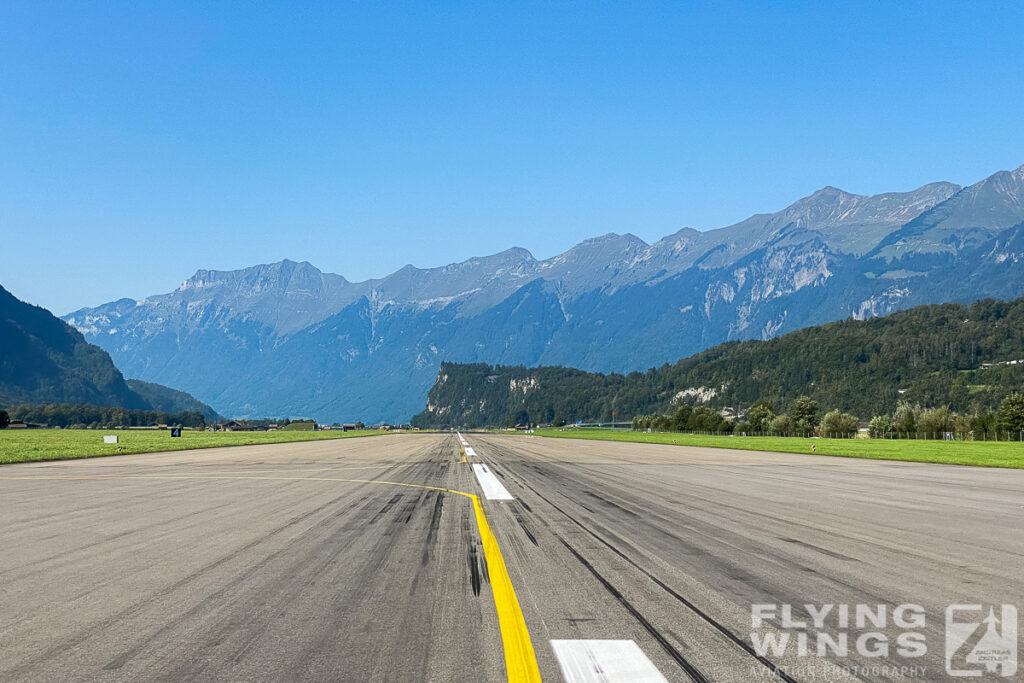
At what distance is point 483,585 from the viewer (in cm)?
927

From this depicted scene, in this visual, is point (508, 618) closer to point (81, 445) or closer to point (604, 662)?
point (604, 662)

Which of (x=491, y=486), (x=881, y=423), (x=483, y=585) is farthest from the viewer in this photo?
(x=881, y=423)

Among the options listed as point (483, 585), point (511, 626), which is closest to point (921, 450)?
point (483, 585)

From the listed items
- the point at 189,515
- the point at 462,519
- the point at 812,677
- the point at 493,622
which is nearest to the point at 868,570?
the point at 812,677

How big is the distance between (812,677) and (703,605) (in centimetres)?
224

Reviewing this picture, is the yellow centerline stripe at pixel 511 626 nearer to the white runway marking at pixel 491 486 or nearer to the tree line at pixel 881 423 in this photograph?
the white runway marking at pixel 491 486

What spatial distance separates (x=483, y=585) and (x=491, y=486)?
15.6m

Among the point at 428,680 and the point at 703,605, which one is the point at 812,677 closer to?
the point at 703,605

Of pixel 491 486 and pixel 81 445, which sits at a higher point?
pixel 491 486

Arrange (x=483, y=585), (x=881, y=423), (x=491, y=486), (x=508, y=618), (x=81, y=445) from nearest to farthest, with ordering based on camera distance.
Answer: (x=508, y=618)
(x=483, y=585)
(x=491, y=486)
(x=81, y=445)
(x=881, y=423)

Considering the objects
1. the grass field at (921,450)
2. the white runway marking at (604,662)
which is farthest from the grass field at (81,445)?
the grass field at (921,450)

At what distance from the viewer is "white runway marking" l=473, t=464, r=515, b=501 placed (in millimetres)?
20867

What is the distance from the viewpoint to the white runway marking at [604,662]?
5789mm

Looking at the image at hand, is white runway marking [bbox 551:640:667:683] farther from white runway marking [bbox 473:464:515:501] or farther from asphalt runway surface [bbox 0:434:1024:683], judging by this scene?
white runway marking [bbox 473:464:515:501]
